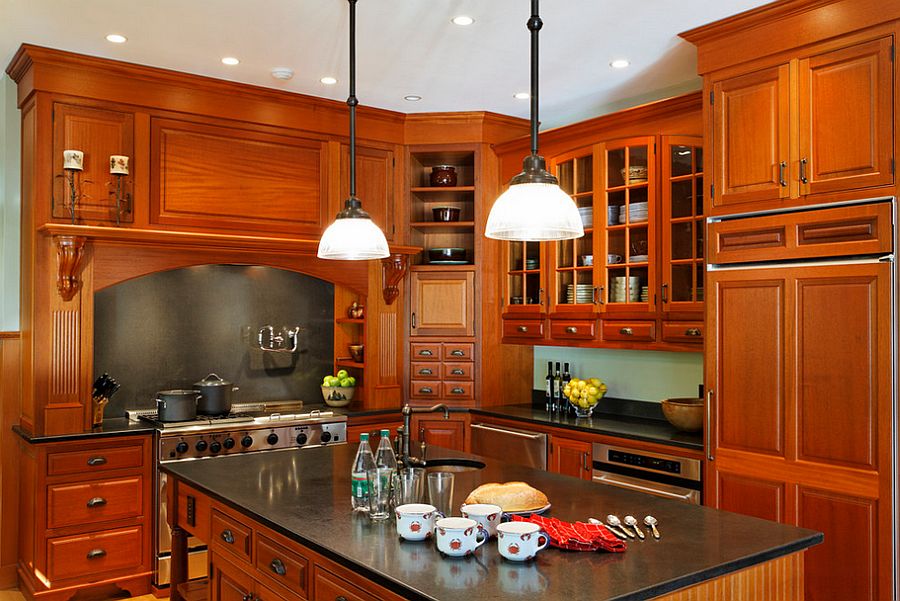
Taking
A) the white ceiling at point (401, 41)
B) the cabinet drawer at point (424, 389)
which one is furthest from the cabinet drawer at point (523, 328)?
the white ceiling at point (401, 41)

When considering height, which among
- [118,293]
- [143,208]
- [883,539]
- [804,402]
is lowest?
[883,539]

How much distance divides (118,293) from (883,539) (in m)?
4.27

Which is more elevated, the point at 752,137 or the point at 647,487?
the point at 752,137

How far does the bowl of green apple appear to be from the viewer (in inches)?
212

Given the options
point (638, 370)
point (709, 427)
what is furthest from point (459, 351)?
point (709, 427)

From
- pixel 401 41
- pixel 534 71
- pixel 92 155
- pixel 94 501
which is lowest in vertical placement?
pixel 94 501

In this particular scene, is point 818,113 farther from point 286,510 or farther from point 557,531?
point 286,510

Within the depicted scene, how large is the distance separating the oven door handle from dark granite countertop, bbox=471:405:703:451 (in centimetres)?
22

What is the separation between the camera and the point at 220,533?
2.82 m

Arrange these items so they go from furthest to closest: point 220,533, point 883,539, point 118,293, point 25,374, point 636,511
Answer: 1. point 118,293
2. point 25,374
3. point 883,539
4. point 220,533
5. point 636,511

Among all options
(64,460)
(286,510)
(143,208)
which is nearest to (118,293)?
(143,208)

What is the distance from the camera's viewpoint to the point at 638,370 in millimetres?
4938

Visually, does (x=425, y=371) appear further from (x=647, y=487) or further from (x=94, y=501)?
(x=94, y=501)

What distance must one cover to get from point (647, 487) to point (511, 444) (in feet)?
3.44
